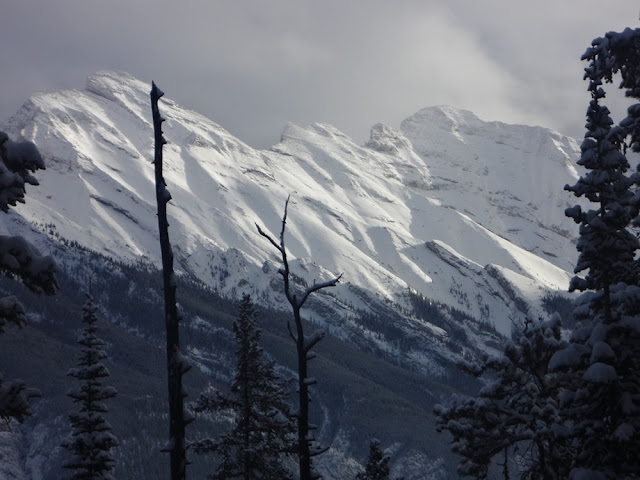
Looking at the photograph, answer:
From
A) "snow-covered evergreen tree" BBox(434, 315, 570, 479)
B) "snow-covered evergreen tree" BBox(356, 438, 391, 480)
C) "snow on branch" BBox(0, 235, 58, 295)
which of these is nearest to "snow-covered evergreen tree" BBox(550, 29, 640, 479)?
"snow-covered evergreen tree" BBox(434, 315, 570, 479)

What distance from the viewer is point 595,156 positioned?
75.4 ft

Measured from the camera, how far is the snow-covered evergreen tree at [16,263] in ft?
51.9

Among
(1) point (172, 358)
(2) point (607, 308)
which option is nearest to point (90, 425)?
(1) point (172, 358)

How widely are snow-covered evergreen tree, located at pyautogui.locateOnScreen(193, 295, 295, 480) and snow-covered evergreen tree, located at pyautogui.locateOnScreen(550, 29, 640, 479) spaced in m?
14.0

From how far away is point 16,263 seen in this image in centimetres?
1578

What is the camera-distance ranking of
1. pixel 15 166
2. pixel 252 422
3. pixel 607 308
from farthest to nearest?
pixel 252 422, pixel 607 308, pixel 15 166

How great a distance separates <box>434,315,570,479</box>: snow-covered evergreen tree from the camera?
27.2m

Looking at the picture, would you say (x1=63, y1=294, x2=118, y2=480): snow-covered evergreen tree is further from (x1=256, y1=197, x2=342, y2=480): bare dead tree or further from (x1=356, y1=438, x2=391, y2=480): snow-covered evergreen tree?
(x1=356, y1=438, x2=391, y2=480): snow-covered evergreen tree

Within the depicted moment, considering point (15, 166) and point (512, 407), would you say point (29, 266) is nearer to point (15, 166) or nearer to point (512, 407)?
point (15, 166)

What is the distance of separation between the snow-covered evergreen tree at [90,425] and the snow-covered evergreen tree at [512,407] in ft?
43.4

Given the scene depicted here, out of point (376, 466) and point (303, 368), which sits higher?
point (303, 368)

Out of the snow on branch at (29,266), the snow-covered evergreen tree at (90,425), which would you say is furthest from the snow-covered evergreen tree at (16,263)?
the snow-covered evergreen tree at (90,425)

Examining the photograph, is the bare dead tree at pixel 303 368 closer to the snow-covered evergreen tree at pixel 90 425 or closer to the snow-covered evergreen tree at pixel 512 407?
the snow-covered evergreen tree at pixel 512 407

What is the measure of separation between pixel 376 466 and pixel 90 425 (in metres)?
15.7
